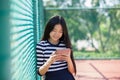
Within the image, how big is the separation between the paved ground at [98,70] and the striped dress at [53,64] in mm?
3936

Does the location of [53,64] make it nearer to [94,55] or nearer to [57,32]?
[57,32]

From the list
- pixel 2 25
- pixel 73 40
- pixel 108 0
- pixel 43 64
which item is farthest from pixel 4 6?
pixel 108 0

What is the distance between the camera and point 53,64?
3.58 m

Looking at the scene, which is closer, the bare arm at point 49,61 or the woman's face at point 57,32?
the bare arm at point 49,61

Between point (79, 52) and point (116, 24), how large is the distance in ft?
4.24

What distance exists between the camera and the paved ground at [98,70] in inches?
317

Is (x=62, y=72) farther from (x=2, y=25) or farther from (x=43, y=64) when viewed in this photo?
(x=2, y=25)

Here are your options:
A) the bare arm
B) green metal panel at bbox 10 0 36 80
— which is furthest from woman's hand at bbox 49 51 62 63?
green metal panel at bbox 10 0 36 80

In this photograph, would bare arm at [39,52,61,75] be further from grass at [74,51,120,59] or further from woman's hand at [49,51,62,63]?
grass at [74,51,120,59]

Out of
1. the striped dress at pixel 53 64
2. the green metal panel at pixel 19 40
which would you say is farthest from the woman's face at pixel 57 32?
the green metal panel at pixel 19 40

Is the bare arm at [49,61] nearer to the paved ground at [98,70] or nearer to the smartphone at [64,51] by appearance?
the smartphone at [64,51]

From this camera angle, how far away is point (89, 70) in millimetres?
8977

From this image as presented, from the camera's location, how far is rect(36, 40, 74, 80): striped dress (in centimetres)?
352

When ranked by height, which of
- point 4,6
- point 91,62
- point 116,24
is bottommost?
point 91,62
